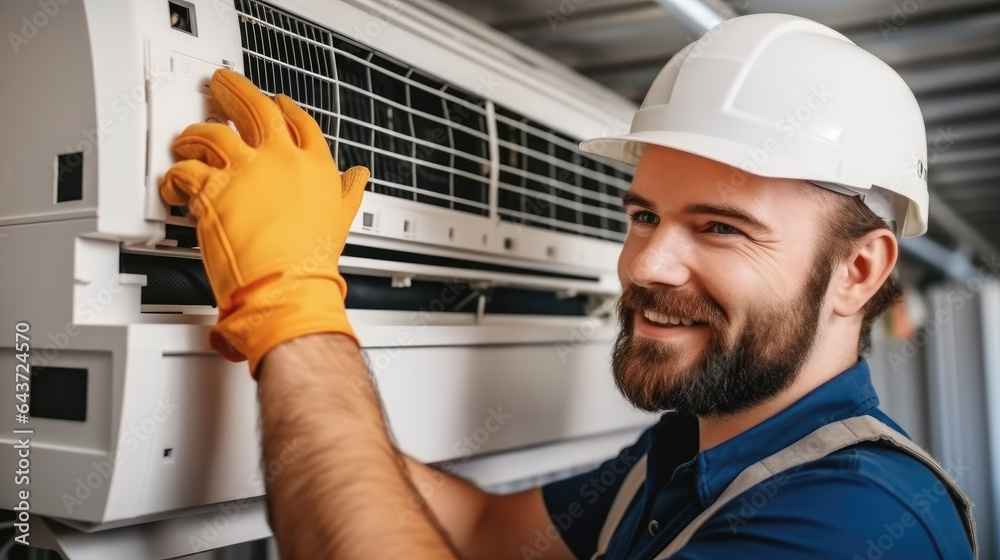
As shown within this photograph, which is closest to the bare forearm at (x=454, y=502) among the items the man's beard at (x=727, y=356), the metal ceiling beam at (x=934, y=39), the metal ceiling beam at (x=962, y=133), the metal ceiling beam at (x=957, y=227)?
the man's beard at (x=727, y=356)

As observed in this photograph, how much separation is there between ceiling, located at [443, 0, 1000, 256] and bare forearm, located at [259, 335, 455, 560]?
94cm

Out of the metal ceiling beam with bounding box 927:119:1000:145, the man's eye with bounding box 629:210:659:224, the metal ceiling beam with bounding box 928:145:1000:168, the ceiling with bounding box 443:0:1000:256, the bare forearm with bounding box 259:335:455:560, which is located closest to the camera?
the bare forearm with bounding box 259:335:455:560

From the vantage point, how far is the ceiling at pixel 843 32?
5.27ft

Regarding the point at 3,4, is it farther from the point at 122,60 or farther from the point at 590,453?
the point at 590,453

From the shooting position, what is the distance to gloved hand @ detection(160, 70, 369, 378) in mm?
952

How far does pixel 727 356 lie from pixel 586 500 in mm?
480

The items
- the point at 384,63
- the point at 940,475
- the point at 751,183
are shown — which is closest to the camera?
the point at 940,475

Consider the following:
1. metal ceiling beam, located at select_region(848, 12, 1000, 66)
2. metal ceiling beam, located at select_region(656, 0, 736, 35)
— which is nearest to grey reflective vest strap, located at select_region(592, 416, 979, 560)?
metal ceiling beam, located at select_region(656, 0, 736, 35)

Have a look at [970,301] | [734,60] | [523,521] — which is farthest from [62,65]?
[970,301]

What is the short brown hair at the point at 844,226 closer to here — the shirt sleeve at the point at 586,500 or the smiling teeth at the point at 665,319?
the smiling teeth at the point at 665,319

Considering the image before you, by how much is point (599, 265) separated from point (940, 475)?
87cm

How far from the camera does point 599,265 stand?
70.9 inches

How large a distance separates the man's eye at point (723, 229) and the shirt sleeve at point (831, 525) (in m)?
0.36

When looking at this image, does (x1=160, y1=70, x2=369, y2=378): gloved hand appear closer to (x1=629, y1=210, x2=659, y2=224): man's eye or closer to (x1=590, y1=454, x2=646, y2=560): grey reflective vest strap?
(x1=629, y1=210, x2=659, y2=224): man's eye
